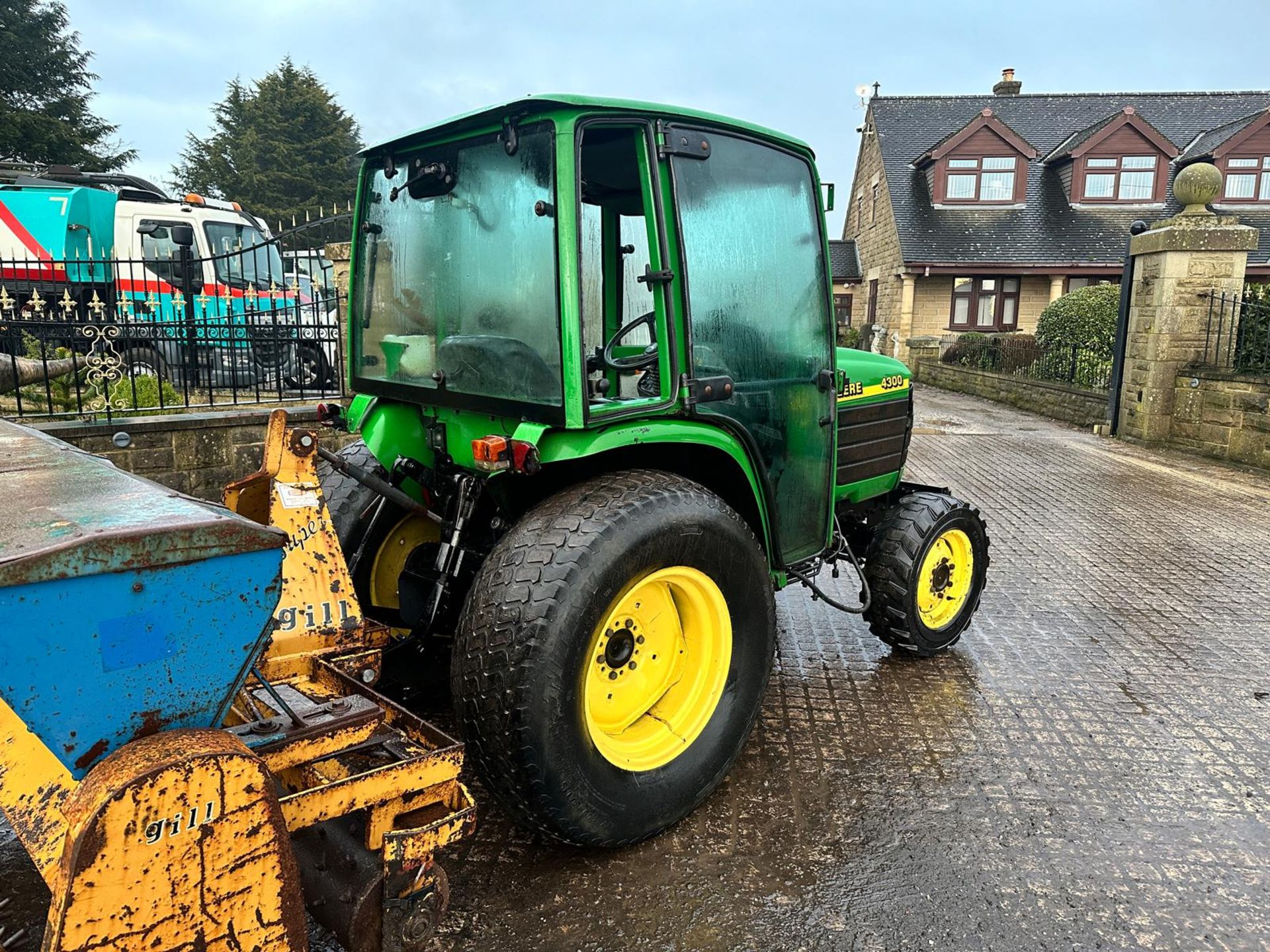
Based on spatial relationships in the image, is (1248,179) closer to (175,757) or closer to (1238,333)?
(1238,333)

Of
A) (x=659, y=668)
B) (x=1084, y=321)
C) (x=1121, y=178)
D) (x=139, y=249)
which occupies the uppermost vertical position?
(x=1121, y=178)

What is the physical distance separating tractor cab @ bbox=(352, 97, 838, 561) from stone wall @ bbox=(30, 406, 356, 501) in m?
3.20

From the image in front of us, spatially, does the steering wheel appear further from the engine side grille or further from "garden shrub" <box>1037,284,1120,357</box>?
"garden shrub" <box>1037,284,1120,357</box>

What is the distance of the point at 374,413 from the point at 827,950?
2.32 metres

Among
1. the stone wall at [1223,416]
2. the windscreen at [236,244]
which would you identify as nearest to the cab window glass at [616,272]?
the stone wall at [1223,416]

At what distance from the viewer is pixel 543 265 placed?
257cm

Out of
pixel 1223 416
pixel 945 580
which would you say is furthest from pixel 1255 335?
pixel 945 580

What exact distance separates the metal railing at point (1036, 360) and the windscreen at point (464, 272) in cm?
1194

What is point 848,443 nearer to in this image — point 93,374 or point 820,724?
point 820,724

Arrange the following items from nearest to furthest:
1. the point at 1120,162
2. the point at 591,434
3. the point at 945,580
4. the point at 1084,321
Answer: the point at 591,434 < the point at 945,580 < the point at 1084,321 < the point at 1120,162

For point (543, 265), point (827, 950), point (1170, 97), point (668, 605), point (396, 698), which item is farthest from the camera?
point (1170, 97)

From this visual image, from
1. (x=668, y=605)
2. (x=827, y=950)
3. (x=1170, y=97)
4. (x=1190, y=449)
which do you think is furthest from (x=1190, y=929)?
(x=1170, y=97)

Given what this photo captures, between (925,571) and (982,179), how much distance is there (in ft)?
76.6

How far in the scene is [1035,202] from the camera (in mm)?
24422
